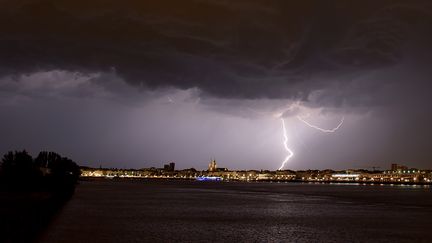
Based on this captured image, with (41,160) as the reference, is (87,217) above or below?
below

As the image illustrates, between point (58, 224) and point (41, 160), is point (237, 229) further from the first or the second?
point (41, 160)

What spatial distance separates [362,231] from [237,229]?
926 centimetres

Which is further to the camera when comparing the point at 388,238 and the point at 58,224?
the point at 58,224

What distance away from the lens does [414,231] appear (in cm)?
3725

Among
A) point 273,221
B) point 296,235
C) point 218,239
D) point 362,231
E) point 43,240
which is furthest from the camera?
point 273,221

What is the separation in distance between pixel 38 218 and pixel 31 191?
39385mm

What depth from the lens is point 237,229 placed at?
37312 mm

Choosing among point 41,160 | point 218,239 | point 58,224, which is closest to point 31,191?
point 58,224

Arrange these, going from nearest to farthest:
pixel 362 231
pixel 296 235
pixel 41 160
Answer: pixel 296 235, pixel 362 231, pixel 41 160

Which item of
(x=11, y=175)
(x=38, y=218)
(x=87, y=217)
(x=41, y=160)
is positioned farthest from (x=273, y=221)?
(x=41, y=160)

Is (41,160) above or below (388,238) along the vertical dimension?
above

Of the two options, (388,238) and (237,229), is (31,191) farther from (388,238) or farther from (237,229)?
(388,238)

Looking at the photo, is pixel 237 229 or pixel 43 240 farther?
pixel 237 229

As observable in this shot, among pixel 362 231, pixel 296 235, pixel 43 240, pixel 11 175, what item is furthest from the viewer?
pixel 11 175
